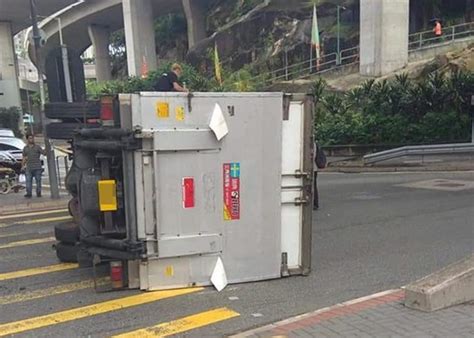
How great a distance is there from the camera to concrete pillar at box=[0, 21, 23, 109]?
60.8 meters

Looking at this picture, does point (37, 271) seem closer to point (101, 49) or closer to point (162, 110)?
point (162, 110)

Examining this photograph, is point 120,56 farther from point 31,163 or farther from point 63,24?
point 31,163

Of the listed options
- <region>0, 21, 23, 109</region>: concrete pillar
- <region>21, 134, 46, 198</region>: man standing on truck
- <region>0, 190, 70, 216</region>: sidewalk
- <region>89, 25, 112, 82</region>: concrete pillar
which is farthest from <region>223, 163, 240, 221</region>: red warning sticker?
<region>89, 25, 112, 82</region>: concrete pillar

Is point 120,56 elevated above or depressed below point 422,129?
above

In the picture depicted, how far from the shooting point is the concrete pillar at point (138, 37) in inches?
2084

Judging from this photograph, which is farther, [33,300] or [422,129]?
[422,129]

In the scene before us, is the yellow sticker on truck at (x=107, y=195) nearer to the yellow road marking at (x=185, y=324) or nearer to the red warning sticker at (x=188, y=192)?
the red warning sticker at (x=188, y=192)

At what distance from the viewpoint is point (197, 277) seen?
5906 millimetres

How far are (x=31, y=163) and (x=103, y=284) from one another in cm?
969

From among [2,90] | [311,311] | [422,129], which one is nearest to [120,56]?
[2,90]

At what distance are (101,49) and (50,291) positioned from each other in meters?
66.7

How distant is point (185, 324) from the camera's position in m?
5.01

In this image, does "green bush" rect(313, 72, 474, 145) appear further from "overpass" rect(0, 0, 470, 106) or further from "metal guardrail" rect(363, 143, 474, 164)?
"overpass" rect(0, 0, 470, 106)

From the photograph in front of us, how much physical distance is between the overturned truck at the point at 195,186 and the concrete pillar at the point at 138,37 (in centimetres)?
4835
